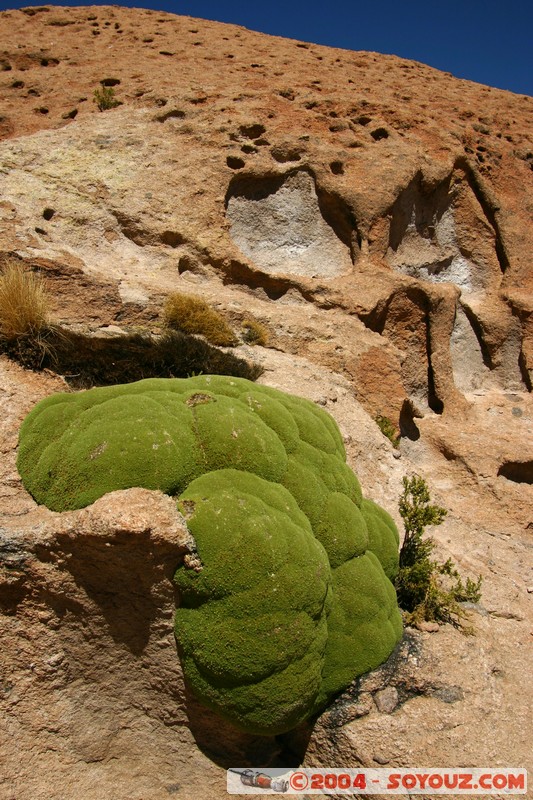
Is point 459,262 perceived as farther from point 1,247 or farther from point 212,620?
point 212,620

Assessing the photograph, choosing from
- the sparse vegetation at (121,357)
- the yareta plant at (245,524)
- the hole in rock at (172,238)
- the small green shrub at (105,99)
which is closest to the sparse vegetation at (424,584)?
the yareta plant at (245,524)

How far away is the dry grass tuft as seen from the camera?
475 cm

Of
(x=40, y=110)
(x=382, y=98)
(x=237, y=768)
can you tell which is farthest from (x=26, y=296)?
(x=382, y=98)

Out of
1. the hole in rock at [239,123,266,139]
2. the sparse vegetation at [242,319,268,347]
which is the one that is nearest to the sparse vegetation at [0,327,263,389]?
the sparse vegetation at [242,319,268,347]

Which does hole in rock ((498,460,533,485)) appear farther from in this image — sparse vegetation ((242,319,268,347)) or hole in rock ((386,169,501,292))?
sparse vegetation ((242,319,268,347))

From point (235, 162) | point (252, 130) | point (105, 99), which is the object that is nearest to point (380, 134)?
point (252, 130)

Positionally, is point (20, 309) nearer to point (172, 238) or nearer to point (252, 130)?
point (172, 238)

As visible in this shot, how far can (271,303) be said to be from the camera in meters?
7.96

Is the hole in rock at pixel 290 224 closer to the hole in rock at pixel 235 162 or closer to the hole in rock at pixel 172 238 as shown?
the hole in rock at pixel 235 162

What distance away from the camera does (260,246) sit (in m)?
8.49

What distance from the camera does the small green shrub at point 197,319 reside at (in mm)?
6094

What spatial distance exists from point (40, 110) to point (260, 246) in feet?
15.0

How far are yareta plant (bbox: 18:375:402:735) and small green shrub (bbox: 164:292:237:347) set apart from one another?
76.7 inches

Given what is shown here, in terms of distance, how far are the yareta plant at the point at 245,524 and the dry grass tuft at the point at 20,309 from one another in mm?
1037
